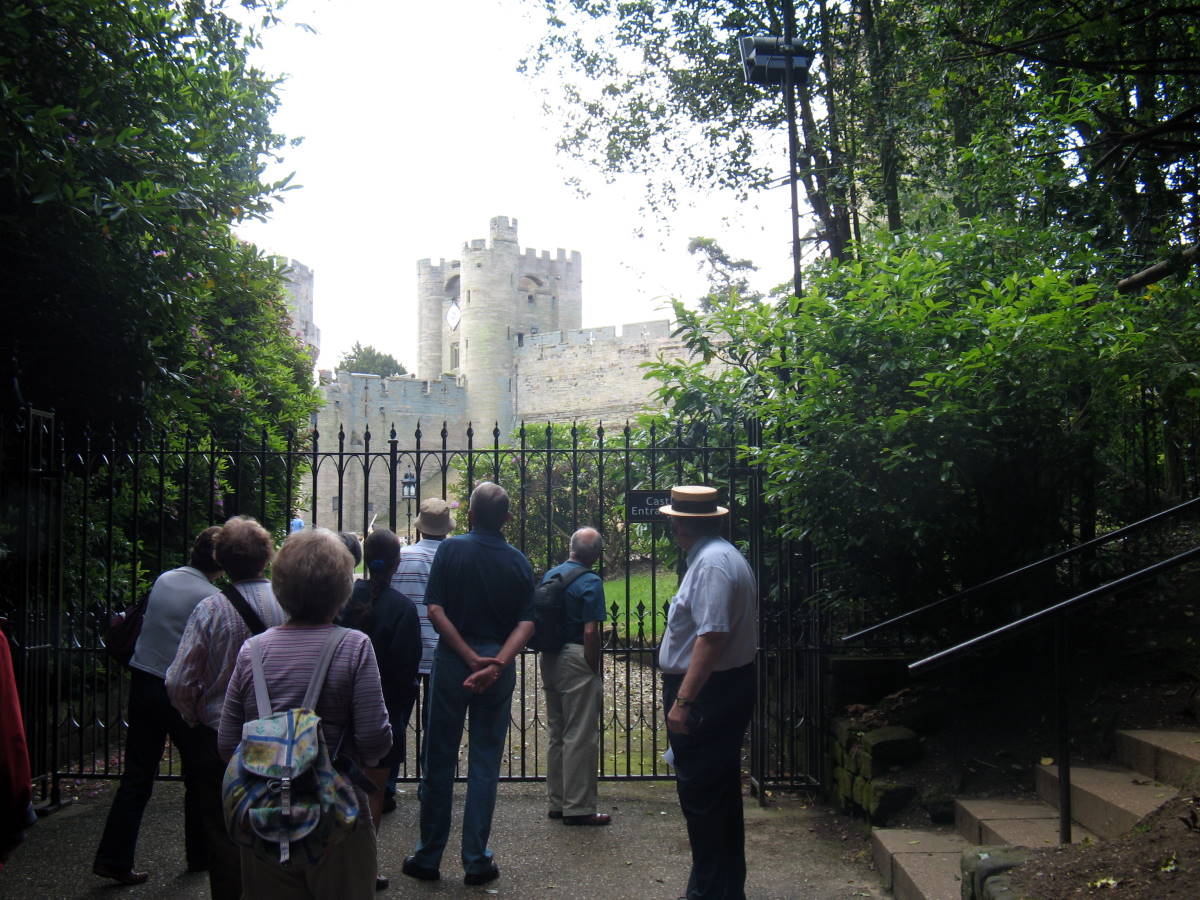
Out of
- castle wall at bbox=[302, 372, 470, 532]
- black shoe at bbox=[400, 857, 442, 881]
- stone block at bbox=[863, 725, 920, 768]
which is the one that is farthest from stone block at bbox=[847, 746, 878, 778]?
castle wall at bbox=[302, 372, 470, 532]

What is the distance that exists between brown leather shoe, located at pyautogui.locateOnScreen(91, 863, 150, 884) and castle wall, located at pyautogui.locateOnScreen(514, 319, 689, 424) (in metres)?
33.4

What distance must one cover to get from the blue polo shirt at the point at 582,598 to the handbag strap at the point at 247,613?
199 centimetres

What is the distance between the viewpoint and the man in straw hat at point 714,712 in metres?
3.58

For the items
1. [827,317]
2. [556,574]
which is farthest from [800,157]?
[556,574]

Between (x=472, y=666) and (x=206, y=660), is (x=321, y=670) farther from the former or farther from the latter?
(x=472, y=666)

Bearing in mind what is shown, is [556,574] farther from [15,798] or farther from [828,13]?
[828,13]

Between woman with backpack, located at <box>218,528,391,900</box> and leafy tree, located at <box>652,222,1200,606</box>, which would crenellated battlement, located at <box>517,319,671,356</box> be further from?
woman with backpack, located at <box>218,528,391,900</box>

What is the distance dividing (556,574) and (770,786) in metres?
1.89

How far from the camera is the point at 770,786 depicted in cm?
582

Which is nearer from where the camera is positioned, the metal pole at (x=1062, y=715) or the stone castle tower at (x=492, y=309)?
the metal pole at (x=1062, y=715)

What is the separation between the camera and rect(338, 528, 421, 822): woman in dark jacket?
176 inches

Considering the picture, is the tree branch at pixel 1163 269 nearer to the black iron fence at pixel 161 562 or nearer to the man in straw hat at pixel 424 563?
the black iron fence at pixel 161 562

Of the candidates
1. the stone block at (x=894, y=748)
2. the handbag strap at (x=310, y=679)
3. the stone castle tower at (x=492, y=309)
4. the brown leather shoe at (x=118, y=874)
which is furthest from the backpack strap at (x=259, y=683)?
the stone castle tower at (x=492, y=309)

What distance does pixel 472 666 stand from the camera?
13.9ft
